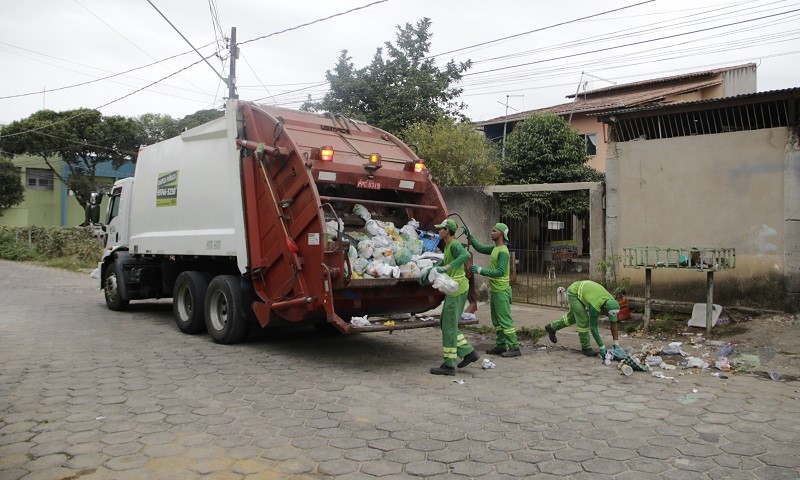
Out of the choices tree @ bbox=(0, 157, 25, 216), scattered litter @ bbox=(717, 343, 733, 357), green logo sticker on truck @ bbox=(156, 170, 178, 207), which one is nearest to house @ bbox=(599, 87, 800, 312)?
scattered litter @ bbox=(717, 343, 733, 357)

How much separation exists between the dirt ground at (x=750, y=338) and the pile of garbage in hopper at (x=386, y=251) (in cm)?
304

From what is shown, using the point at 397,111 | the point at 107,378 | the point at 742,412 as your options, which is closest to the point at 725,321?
the point at 742,412

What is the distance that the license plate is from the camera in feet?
22.1

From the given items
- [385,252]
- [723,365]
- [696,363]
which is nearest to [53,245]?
[385,252]

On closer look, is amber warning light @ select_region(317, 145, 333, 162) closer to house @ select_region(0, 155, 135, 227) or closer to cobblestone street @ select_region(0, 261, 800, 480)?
cobblestone street @ select_region(0, 261, 800, 480)

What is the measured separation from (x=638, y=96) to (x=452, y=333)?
58.2 ft

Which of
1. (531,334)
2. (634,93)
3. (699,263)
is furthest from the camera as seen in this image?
(634,93)

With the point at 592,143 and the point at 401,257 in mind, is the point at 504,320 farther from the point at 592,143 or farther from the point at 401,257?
the point at 592,143

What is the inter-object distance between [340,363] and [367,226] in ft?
4.85

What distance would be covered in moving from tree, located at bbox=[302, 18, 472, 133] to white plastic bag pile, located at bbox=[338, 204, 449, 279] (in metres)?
10.2

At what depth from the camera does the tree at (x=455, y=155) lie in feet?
44.8

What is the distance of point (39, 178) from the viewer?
112 feet

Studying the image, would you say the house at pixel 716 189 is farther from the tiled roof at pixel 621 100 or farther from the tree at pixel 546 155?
the tiled roof at pixel 621 100

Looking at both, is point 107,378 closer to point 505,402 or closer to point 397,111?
point 505,402
